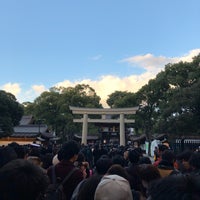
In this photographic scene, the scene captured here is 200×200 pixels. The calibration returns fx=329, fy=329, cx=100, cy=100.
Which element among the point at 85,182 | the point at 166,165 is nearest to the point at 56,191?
the point at 85,182

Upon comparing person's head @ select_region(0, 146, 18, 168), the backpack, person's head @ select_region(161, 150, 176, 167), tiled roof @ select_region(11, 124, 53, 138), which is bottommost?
the backpack

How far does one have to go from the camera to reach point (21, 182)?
181 cm

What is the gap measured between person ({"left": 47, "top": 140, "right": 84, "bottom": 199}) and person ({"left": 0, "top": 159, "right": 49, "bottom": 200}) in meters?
2.17

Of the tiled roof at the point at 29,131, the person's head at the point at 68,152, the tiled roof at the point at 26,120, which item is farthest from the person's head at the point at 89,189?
the tiled roof at the point at 26,120

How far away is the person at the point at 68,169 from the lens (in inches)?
158

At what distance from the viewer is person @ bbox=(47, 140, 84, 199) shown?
13.2 ft

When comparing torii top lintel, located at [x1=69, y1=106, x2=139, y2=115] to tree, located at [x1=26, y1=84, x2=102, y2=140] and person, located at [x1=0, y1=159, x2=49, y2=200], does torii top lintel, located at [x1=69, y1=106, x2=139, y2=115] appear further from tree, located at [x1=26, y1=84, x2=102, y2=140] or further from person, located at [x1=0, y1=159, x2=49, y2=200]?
person, located at [x1=0, y1=159, x2=49, y2=200]

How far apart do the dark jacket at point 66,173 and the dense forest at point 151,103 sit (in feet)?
68.5

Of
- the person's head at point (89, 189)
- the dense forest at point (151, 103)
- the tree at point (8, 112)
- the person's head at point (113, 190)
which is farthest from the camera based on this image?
the tree at point (8, 112)

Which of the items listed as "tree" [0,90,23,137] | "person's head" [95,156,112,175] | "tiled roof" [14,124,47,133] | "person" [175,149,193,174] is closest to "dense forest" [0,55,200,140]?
"tree" [0,90,23,137]

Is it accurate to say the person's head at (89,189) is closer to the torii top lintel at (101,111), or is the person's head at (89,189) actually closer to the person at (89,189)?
the person at (89,189)

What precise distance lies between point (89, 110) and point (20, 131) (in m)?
13.4

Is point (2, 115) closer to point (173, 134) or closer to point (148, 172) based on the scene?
point (173, 134)

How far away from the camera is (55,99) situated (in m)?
47.2
